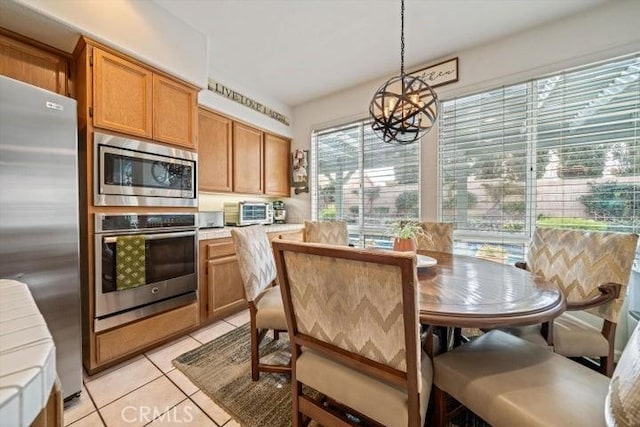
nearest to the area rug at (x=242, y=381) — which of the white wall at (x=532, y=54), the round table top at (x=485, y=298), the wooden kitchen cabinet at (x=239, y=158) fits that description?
the round table top at (x=485, y=298)

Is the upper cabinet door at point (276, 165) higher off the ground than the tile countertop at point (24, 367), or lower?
higher

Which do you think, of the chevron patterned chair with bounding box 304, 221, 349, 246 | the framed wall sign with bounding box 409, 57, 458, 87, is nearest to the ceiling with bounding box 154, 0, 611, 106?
the framed wall sign with bounding box 409, 57, 458, 87

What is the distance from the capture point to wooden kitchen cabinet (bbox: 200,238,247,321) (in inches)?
97.6

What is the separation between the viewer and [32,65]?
1797 millimetres

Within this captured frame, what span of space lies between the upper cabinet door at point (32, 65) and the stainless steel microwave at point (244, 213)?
5.79ft

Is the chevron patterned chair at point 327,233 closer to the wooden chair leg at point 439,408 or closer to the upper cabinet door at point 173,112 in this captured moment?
the upper cabinet door at point 173,112

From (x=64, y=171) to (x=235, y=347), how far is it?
5.44ft

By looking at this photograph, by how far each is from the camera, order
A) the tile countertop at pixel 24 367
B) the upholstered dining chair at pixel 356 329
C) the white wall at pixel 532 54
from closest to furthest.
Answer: the tile countertop at pixel 24 367
the upholstered dining chair at pixel 356 329
the white wall at pixel 532 54

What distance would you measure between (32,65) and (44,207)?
44.8 inches

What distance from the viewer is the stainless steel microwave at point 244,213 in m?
3.22

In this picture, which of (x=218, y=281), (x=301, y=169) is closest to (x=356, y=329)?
(x=218, y=281)

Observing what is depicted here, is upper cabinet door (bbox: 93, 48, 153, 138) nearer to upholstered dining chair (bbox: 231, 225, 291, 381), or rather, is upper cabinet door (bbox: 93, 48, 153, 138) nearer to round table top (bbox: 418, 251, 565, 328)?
upholstered dining chair (bbox: 231, 225, 291, 381)

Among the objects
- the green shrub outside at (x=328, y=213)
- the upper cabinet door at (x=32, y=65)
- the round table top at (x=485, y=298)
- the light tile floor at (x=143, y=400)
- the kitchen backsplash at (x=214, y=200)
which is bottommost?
the light tile floor at (x=143, y=400)

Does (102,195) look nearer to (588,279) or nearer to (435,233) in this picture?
(435,233)
